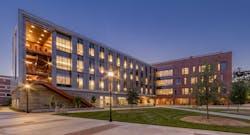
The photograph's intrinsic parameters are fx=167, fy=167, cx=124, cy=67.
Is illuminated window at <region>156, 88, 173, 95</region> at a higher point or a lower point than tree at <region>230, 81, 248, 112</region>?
lower

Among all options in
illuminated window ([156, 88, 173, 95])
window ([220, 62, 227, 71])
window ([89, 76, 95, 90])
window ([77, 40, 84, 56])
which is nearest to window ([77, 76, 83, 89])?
window ([89, 76, 95, 90])

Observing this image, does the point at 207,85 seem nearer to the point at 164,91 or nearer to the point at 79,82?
the point at 79,82

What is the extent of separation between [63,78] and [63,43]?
8704 mm

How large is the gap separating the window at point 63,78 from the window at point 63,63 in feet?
4.44

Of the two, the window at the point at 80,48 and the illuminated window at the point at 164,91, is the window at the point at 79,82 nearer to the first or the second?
the window at the point at 80,48

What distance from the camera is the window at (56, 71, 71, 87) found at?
3956 centimetres

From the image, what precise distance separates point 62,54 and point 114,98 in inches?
888

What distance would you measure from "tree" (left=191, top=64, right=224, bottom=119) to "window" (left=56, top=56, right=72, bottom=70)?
32.0 m

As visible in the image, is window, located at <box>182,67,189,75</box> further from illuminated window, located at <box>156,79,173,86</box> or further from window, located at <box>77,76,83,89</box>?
window, located at <box>77,76,83,89</box>

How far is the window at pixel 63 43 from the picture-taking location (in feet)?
132

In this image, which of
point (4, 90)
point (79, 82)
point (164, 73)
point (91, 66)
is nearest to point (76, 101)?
point (79, 82)

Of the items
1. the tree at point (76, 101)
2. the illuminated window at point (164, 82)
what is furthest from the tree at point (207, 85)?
the illuminated window at point (164, 82)

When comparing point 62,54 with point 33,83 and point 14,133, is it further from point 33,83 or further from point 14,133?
point 14,133

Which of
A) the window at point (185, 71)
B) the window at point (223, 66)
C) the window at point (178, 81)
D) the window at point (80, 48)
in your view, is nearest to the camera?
the window at point (80, 48)
